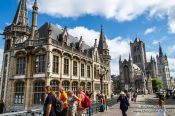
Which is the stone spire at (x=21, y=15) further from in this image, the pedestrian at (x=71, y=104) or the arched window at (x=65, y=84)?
the pedestrian at (x=71, y=104)

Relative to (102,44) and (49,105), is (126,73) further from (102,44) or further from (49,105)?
(49,105)

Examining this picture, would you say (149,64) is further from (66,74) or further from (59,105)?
(59,105)

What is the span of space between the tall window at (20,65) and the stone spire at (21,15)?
10628 millimetres

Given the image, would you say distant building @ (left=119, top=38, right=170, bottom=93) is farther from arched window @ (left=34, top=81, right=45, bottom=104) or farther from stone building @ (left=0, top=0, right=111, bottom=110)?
arched window @ (left=34, top=81, right=45, bottom=104)

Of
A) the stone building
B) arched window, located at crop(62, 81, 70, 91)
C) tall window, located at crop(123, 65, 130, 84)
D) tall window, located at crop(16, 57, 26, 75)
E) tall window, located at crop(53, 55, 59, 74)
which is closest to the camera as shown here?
the stone building

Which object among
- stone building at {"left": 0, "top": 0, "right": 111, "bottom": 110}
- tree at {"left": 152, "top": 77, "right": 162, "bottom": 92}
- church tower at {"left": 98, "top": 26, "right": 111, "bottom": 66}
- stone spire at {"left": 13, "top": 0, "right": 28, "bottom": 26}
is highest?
stone spire at {"left": 13, "top": 0, "right": 28, "bottom": 26}

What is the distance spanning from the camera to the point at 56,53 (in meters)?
26.9

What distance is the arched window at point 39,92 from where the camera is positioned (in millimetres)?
25125

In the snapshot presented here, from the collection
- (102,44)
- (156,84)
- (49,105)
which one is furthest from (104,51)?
(156,84)

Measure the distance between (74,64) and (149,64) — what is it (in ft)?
334

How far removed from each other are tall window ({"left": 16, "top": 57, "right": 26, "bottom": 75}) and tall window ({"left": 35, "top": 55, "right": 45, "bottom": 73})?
233 centimetres

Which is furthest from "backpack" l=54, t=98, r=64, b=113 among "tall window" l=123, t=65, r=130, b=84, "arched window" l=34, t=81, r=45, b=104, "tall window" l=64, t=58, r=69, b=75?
"tall window" l=123, t=65, r=130, b=84

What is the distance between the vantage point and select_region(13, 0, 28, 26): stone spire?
117ft

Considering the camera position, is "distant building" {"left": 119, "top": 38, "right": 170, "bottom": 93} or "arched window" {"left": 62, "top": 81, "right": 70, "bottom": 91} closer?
"arched window" {"left": 62, "top": 81, "right": 70, "bottom": 91}
